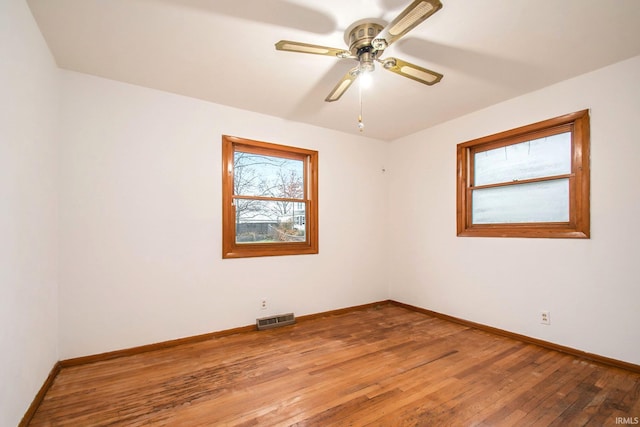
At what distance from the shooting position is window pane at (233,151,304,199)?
3.43 m

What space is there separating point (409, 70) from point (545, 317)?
8.95 ft

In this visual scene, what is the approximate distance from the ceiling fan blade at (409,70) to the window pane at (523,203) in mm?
1796

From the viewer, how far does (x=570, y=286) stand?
104 inches

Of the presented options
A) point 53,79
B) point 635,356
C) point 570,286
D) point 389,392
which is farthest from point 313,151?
point 635,356

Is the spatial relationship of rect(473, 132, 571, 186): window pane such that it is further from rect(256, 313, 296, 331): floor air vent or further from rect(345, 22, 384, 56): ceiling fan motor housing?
rect(256, 313, 296, 331): floor air vent

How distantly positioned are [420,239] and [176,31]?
366 centimetres

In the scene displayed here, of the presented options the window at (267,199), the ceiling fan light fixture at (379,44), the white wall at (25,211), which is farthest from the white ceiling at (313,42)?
the window at (267,199)

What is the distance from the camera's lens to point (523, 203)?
121 inches

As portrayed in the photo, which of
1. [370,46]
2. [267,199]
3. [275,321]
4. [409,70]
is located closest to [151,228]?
[267,199]

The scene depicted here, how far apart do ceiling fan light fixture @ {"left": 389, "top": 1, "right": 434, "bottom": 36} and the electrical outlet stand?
2951mm

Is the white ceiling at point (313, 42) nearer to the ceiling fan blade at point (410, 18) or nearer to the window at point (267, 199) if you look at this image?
the ceiling fan blade at point (410, 18)

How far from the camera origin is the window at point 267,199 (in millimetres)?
3279

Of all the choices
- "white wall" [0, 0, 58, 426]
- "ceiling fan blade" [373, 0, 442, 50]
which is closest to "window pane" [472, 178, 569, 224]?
"ceiling fan blade" [373, 0, 442, 50]

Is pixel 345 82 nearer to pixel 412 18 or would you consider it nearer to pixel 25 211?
pixel 412 18
